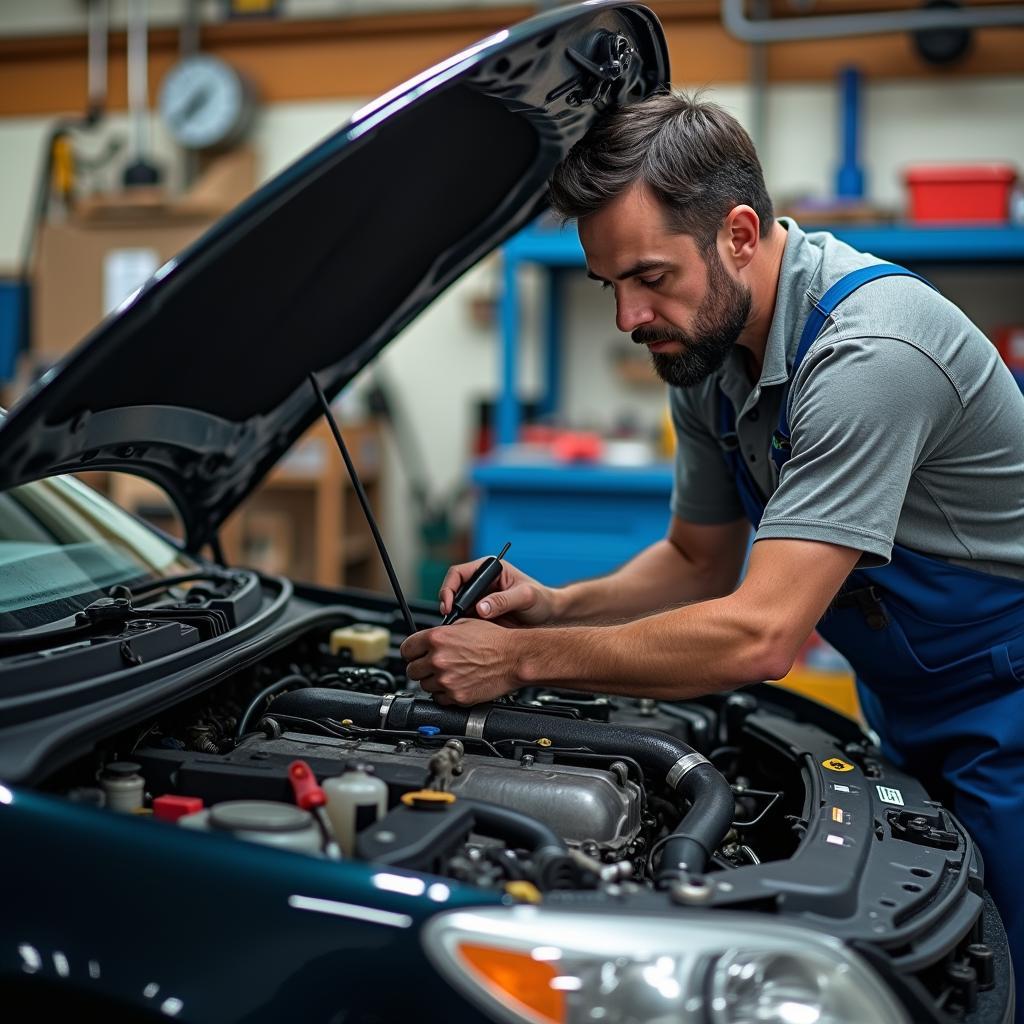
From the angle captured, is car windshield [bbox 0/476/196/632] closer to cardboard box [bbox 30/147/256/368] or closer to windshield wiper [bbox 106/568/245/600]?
windshield wiper [bbox 106/568/245/600]

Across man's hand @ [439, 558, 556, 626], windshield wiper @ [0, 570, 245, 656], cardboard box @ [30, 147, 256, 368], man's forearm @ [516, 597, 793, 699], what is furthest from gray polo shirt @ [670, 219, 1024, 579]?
cardboard box @ [30, 147, 256, 368]

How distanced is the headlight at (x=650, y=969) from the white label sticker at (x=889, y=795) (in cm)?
51

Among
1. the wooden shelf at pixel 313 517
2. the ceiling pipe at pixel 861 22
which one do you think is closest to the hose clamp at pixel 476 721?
the wooden shelf at pixel 313 517

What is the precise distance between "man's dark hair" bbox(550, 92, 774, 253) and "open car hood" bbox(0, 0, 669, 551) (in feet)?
0.23

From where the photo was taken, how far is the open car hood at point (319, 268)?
1.25m

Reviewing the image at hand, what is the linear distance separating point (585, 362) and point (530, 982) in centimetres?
441

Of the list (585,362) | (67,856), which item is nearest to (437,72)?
(67,856)

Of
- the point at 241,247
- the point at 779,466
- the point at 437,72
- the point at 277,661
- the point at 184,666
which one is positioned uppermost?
the point at 437,72

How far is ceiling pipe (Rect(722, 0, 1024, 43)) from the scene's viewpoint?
404cm

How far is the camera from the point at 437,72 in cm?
127

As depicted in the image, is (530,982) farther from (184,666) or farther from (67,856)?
(184,666)

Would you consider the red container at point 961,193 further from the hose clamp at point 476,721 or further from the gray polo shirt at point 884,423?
the hose clamp at point 476,721

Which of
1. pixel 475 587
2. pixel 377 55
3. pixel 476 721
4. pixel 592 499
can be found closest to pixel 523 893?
pixel 476 721

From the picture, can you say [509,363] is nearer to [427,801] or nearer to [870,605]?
[870,605]
